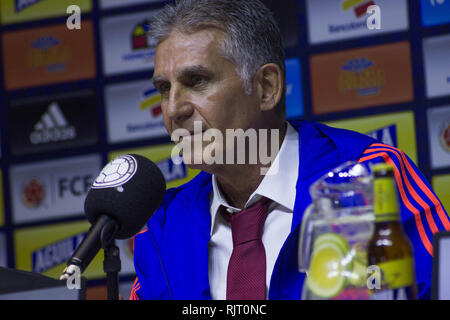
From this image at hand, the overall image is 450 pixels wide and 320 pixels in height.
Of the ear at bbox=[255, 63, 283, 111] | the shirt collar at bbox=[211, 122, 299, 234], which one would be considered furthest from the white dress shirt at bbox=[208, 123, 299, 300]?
the ear at bbox=[255, 63, 283, 111]

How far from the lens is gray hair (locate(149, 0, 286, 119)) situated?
4.09 feet

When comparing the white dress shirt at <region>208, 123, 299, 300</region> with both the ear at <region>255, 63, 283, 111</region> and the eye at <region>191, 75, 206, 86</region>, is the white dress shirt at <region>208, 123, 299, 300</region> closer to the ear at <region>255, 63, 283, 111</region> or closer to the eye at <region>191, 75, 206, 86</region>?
the ear at <region>255, 63, 283, 111</region>

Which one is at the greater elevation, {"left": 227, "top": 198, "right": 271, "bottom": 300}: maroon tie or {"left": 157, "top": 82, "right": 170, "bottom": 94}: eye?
{"left": 157, "top": 82, "right": 170, "bottom": 94}: eye

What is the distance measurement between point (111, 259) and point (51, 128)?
1.76 metres

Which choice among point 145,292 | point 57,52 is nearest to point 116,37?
point 57,52

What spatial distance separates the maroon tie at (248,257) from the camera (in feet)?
3.73

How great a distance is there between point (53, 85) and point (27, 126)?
7.1 inches

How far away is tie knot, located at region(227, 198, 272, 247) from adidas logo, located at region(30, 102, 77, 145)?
141 cm

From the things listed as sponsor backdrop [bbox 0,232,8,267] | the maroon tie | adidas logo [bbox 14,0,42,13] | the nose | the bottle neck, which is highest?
adidas logo [bbox 14,0,42,13]

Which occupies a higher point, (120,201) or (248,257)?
(120,201)

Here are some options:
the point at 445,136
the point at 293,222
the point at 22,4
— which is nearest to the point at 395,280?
the point at 293,222

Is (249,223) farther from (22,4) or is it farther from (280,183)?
(22,4)

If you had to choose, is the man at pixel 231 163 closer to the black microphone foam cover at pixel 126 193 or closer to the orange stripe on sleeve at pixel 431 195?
the orange stripe on sleeve at pixel 431 195

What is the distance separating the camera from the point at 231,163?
1.28 metres
